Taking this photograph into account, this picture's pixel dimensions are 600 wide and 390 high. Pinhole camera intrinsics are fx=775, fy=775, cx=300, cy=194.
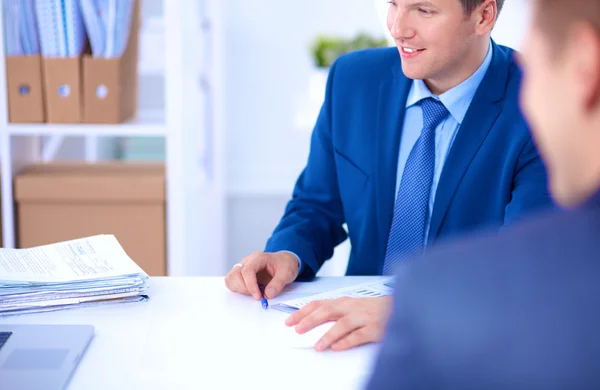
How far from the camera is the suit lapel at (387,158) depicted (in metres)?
1.59

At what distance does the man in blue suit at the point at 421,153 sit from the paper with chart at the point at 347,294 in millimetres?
106

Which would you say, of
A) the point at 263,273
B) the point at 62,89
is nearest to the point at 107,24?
the point at 62,89

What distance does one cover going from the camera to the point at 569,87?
0.56 metres

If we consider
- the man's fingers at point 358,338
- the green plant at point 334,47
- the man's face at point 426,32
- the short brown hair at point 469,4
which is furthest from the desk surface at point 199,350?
the green plant at point 334,47

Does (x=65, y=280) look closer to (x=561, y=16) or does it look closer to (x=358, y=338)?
(x=358, y=338)

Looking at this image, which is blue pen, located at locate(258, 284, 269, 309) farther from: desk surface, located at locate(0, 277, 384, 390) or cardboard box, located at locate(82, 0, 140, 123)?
cardboard box, located at locate(82, 0, 140, 123)

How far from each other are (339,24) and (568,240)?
3.50m

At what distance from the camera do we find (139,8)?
97.5 inches

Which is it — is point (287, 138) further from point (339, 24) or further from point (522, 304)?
point (522, 304)

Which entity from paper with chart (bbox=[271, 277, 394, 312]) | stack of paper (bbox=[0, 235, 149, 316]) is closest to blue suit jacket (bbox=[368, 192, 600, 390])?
paper with chart (bbox=[271, 277, 394, 312])

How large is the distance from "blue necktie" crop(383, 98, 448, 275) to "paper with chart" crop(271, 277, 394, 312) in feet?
0.64

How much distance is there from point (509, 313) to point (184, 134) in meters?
2.05

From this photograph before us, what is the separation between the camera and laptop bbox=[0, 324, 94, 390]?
97 cm

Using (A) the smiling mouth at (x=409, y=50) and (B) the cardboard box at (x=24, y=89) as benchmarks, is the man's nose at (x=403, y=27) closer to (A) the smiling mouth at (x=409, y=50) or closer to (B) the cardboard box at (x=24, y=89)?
(A) the smiling mouth at (x=409, y=50)
